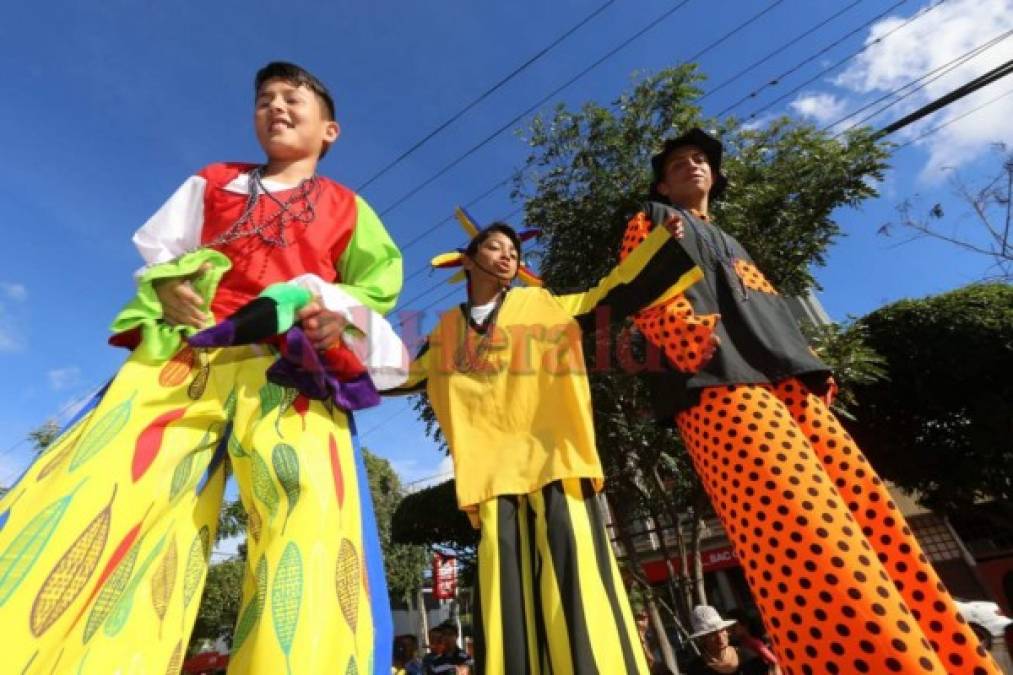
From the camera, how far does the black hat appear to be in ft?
8.00

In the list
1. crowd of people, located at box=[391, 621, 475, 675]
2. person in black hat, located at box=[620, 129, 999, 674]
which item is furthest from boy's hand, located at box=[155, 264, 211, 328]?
crowd of people, located at box=[391, 621, 475, 675]

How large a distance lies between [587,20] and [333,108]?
695 centimetres

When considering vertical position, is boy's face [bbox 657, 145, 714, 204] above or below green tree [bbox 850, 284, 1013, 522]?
below

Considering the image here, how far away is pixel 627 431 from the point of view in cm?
652

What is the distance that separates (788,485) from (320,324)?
1.25 meters

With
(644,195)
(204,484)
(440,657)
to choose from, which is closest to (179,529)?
(204,484)

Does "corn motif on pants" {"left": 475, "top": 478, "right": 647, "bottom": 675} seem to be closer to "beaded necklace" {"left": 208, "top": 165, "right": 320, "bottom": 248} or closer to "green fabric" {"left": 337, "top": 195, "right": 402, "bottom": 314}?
"green fabric" {"left": 337, "top": 195, "right": 402, "bottom": 314}

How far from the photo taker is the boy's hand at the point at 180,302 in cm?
132

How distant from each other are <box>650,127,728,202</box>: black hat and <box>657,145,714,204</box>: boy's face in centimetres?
2

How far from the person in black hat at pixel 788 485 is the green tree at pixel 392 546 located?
22172mm

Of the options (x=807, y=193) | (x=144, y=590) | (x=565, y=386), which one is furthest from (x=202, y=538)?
(x=807, y=193)

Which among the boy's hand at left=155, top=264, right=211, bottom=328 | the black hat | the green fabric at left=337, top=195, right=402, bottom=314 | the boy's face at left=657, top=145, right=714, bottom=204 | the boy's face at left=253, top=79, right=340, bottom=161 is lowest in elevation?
the boy's hand at left=155, top=264, right=211, bottom=328

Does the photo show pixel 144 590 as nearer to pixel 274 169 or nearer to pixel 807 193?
pixel 274 169

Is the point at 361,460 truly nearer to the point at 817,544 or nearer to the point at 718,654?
the point at 817,544
